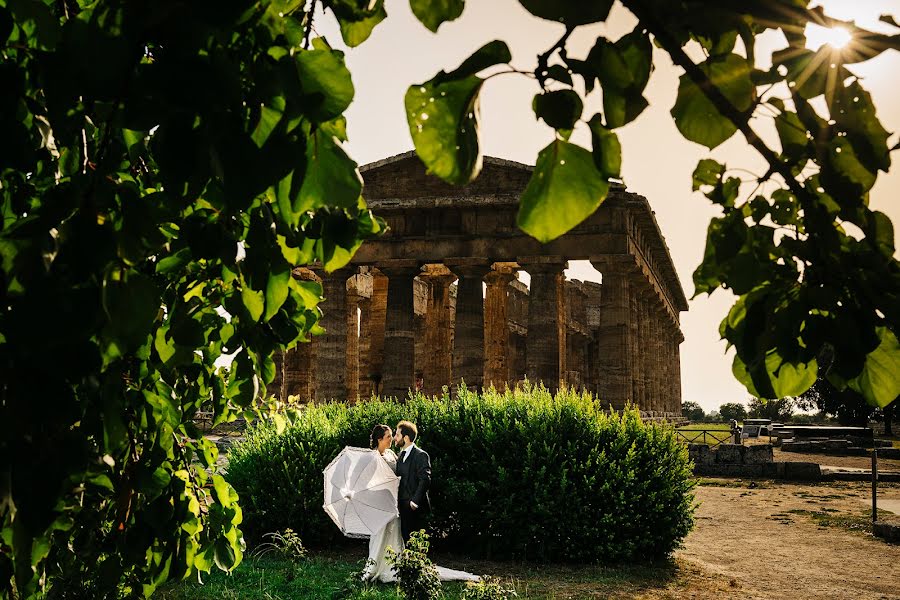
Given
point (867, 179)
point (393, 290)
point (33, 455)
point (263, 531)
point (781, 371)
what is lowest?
point (263, 531)

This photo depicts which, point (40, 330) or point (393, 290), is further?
point (393, 290)

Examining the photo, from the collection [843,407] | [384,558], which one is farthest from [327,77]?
[843,407]

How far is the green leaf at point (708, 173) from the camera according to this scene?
4.39 feet

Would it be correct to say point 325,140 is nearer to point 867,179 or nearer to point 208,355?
point 867,179

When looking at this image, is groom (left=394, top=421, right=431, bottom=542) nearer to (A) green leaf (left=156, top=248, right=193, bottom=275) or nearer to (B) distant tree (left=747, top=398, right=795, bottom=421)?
(A) green leaf (left=156, top=248, right=193, bottom=275)

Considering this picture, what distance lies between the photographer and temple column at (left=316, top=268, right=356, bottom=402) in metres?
31.9

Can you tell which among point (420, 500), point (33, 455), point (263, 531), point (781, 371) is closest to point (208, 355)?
point (33, 455)

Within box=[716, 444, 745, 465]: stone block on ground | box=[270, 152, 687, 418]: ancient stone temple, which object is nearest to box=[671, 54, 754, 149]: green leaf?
box=[716, 444, 745, 465]: stone block on ground

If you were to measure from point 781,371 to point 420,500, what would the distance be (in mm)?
8570

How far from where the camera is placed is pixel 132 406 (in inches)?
88.4

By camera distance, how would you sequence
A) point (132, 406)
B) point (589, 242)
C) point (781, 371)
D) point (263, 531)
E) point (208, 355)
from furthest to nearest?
1. point (589, 242)
2. point (263, 531)
3. point (208, 355)
4. point (132, 406)
5. point (781, 371)

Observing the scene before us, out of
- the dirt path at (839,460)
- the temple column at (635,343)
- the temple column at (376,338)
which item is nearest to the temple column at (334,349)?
the temple column at (376,338)

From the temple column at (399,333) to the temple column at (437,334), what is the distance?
86.0 inches

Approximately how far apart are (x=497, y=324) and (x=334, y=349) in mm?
7117
